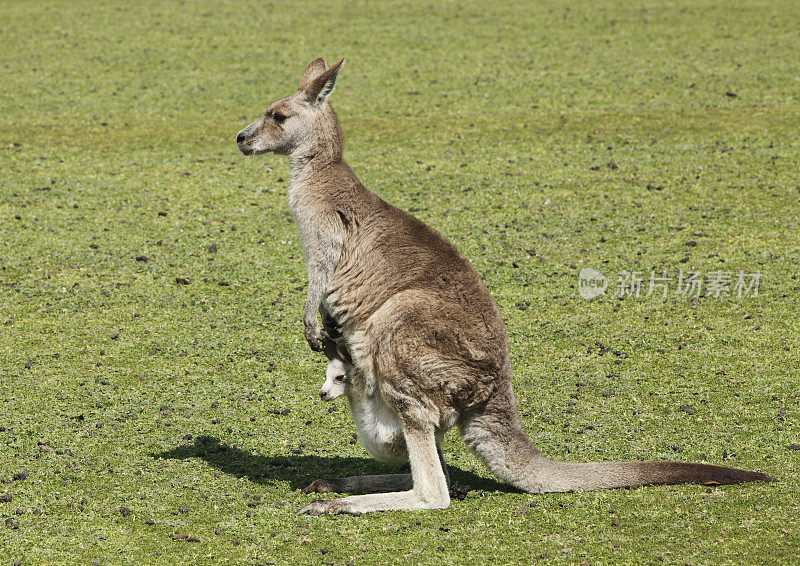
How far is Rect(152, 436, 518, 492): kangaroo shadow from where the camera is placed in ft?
18.0

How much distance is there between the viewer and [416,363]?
479cm

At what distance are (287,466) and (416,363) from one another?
1.36 m

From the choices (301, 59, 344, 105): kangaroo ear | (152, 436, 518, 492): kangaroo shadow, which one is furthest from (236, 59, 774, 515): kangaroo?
(301, 59, 344, 105): kangaroo ear

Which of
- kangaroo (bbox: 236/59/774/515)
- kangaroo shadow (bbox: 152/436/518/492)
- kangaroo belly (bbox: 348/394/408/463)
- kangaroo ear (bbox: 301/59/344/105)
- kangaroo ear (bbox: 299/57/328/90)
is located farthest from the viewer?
kangaroo ear (bbox: 299/57/328/90)

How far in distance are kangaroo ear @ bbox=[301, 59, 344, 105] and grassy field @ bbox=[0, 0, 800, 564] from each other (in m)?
2.13

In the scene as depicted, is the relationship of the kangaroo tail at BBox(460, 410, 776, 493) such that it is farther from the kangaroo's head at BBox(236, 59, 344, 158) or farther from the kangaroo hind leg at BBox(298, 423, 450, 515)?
the kangaroo's head at BBox(236, 59, 344, 158)

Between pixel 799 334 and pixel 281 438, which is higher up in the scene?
pixel 799 334

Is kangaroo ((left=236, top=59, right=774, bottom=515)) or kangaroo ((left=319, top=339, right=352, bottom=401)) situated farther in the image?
kangaroo ((left=319, top=339, right=352, bottom=401))

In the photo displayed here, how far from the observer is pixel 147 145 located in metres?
11.5

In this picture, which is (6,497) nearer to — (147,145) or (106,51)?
(147,145)

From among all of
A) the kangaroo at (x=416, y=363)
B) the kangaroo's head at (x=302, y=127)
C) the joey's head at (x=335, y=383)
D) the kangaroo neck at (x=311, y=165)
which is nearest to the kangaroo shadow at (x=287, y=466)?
the kangaroo at (x=416, y=363)

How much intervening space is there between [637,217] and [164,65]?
7678 mm

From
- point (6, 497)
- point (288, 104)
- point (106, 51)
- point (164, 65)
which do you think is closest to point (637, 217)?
point (288, 104)

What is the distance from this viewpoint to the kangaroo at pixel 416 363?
15.9 feet
